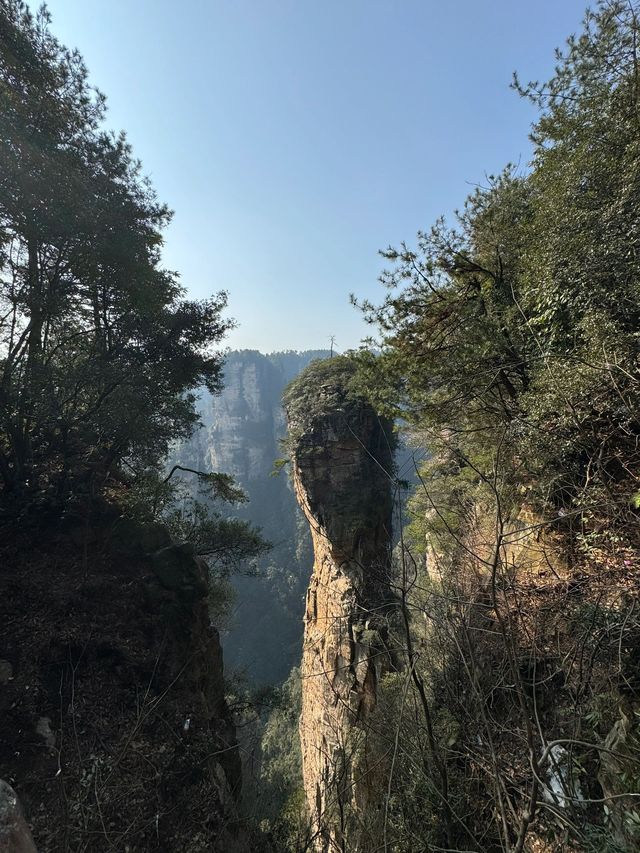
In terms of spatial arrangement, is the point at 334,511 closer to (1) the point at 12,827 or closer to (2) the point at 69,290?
(2) the point at 69,290

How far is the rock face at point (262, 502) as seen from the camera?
5184 centimetres

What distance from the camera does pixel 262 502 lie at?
85.6 m

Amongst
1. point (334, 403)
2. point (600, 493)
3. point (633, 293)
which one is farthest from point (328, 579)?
point (633, 293)

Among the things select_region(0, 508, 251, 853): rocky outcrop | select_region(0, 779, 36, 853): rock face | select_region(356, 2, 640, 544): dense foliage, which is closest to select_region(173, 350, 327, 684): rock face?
select_region(0, 508, 251, 853): rocky outcrop

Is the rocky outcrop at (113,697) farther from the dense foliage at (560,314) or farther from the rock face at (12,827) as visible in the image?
the dense foliage at (560,314)

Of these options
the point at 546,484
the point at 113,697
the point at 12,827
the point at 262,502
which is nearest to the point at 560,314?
the point at 546,484

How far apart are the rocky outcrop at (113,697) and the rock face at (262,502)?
540 centimetres

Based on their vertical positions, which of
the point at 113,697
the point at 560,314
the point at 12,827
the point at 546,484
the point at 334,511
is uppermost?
the point at 560,314

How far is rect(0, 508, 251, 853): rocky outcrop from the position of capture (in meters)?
3.69

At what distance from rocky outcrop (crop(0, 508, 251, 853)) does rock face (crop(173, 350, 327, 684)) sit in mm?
5405

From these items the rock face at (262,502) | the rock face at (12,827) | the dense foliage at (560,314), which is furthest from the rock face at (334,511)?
the rock face at (12,827)

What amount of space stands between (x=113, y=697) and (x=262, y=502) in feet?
272

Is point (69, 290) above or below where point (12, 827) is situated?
above

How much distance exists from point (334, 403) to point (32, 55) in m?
10.1
